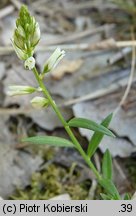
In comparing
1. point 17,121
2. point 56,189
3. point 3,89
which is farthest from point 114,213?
point 3,89

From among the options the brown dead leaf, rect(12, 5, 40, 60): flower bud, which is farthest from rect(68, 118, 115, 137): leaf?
the brown dead leaf

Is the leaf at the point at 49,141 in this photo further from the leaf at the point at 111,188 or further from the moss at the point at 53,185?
the moss at the point at 53,185

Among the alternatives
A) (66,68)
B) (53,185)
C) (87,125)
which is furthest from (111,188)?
(66,68)

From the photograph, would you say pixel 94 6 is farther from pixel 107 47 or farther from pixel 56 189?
pixel 56 189

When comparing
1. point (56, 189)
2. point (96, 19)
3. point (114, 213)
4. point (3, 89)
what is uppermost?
point (96, 19)

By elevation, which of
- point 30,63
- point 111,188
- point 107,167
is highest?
point 30,63

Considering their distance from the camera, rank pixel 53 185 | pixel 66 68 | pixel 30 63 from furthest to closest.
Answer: pixel 66 68 < pixel 53 185 < pixel 30 63

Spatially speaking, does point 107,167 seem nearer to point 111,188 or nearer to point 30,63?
point 111,188
